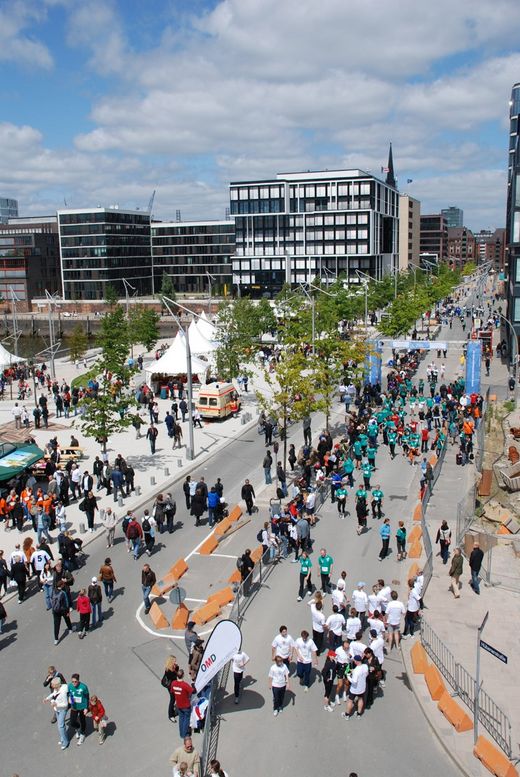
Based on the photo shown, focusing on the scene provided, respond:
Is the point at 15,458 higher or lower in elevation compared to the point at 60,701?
higher

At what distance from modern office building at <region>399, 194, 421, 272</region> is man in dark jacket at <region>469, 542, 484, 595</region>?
496ft

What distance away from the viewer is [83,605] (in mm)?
16562

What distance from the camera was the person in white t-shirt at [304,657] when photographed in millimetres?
14117

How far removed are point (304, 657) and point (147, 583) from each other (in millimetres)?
5071

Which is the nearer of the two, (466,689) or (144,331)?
(466,689)

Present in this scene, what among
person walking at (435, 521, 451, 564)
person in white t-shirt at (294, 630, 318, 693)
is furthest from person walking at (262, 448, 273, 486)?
person in white t-shirt at (294, 630, 318, 693)

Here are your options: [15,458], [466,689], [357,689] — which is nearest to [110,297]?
[15,458]

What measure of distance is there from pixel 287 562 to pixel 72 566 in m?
6.28

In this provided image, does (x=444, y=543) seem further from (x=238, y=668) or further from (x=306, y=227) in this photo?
(x=306, y=227)

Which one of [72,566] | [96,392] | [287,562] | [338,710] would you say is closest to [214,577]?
[287,562]

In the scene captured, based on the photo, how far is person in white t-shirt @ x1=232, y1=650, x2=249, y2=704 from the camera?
1372 cm

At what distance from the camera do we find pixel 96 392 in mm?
30391

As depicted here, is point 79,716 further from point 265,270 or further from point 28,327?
point 28,327

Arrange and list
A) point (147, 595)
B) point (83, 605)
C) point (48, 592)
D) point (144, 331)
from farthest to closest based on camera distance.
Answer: point (144, 331) → point (48, 592) → point (147, 595) → point (83, 605)
